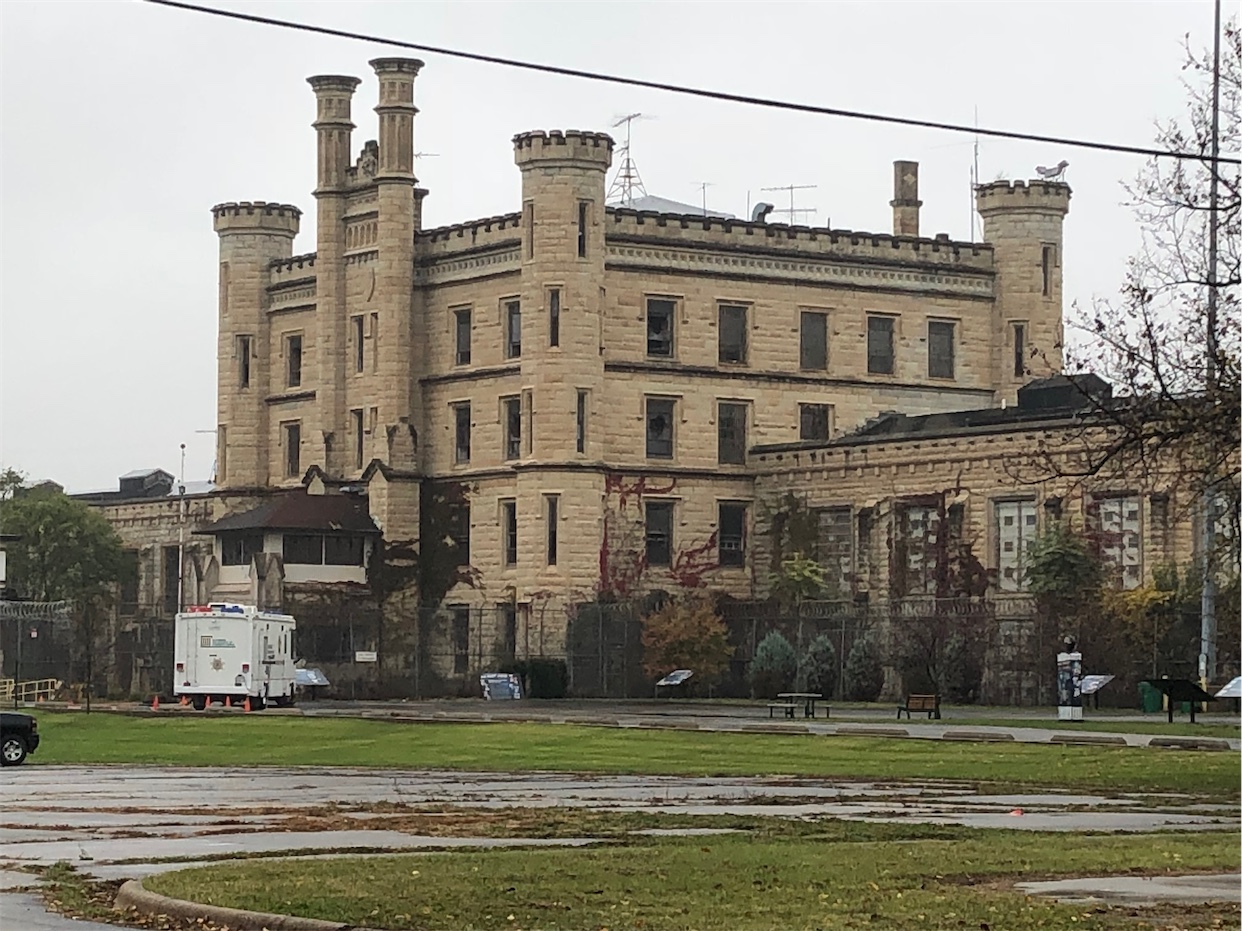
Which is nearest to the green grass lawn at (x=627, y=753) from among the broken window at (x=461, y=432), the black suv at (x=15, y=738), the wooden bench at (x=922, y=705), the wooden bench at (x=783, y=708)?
the black suv at (x=15, y=738)

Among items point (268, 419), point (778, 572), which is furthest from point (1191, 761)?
point (268, 419)

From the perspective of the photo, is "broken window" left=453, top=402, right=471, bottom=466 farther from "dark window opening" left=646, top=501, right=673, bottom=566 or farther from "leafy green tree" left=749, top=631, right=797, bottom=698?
"leafy green tree" left=749, top=631, right=797, bottom=698

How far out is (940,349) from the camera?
9069 cm

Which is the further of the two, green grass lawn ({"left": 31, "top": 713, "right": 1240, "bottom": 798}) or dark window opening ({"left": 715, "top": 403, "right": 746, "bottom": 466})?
dark window opening ({"left": 715, "top": 403, "right": 746, "bottom": 466})

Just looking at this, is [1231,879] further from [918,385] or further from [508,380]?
[918,385]

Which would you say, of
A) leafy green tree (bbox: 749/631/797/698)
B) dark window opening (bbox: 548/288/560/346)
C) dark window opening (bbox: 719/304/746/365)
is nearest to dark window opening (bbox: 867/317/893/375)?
dark window opening (bbox: 719/304/746/365)

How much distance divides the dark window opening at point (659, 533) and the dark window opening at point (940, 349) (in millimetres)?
11864

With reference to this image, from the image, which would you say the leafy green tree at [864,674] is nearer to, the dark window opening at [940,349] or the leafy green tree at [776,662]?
the leafy green tree at [776,662]

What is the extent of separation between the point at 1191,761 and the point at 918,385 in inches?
2072

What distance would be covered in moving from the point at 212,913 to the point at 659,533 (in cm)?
6748

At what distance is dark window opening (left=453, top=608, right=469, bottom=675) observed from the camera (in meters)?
84.1

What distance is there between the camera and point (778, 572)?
83000 mm

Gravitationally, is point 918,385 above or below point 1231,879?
above

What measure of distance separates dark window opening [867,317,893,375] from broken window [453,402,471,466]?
1398 centimetres
